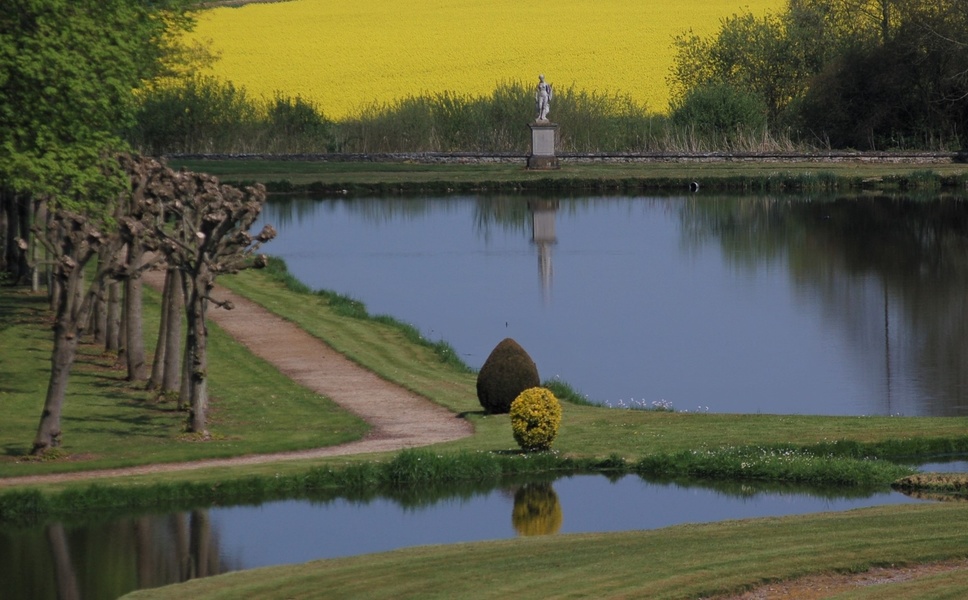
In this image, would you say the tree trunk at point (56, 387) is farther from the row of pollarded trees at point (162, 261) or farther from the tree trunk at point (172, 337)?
the tree trunk at point (172, 337)

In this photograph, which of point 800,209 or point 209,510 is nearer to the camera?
point 209,510

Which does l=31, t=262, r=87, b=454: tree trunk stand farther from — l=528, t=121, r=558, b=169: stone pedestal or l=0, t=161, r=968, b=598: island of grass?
l=528, t=121, r=558, b=169: stone pedestal

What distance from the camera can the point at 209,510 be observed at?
1911cm

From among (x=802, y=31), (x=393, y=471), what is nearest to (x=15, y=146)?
(x=393, y=471)

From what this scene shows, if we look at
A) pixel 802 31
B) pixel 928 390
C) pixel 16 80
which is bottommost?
pixel 928 390

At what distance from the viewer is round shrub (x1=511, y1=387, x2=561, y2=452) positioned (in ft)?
70.5

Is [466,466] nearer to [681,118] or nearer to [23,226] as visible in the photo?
[23,226]

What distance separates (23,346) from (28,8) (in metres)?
8.08

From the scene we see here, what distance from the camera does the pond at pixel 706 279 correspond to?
3080 cm

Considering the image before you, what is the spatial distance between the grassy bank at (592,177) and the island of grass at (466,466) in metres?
33.9

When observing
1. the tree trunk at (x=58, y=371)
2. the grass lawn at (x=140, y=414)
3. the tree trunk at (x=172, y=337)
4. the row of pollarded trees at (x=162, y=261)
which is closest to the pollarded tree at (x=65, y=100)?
the row of pollarded trees at (x=162, y=261)

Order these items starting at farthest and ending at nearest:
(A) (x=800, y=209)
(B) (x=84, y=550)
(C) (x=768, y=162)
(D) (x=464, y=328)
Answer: (C) (x=768, y=162)
(A) (x=800, y=209)
(D) (x=464, y=328)
(B) (x=84, y=550)

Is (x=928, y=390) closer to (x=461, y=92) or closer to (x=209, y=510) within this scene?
(x=209, y=510)

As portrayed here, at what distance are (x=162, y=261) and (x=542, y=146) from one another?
4833 cm
